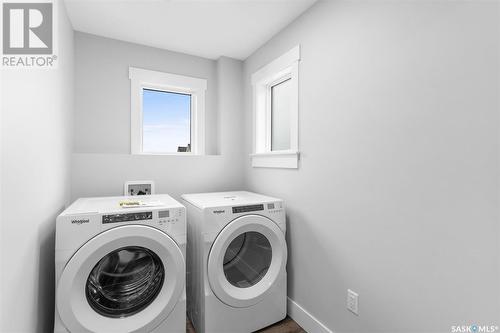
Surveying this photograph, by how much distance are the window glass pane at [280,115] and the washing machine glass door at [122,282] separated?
133 cm

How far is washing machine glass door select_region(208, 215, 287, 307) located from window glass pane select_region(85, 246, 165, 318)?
1.18ft

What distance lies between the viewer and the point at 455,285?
1.05 metres

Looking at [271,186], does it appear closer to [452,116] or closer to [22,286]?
[452,116]

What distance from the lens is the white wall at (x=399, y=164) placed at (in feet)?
3.19

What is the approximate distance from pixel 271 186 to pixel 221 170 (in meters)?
0.64

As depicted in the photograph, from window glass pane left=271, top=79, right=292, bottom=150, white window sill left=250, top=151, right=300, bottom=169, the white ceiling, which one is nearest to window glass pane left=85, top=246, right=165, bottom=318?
white window sill left=250, top=151, right=300, bottom=169

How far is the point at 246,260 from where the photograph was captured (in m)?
1.96

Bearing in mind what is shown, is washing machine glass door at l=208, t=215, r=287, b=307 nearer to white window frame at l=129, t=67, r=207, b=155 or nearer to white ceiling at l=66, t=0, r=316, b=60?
white window frame at l=129, t=67, r=207, b=155

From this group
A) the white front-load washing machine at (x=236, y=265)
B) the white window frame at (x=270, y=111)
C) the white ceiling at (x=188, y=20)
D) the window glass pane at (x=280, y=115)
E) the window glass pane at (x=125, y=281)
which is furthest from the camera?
the window glass pane at (x=280, y=115)

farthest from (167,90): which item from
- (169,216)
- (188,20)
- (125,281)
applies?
(125,281)

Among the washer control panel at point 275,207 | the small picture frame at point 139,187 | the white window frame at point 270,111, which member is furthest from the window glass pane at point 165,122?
the washer control panel at point 275,207

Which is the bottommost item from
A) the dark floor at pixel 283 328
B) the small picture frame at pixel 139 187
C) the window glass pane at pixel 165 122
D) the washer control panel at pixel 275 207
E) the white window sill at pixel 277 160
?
the dark floor at pixel 283 328

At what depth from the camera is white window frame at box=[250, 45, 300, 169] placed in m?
1.94

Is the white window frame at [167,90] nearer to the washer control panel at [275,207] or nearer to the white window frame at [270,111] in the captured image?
the white window frame at [270,111]
